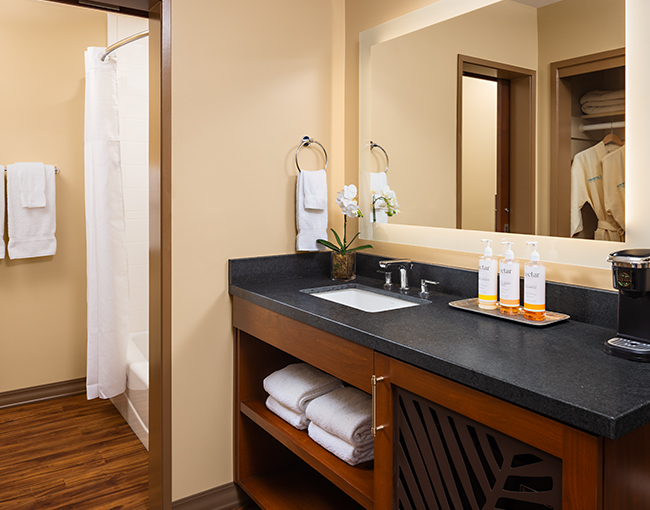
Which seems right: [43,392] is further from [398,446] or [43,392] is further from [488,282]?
[488,282]

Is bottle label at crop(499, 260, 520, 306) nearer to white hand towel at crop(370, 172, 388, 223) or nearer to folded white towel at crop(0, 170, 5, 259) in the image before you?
white hand towel at crop(370, 172, 388, 223)

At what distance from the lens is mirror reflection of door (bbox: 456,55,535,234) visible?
1.64 meters

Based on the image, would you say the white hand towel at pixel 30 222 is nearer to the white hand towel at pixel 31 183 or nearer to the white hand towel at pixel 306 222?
the white hand towel at pixel 31 183

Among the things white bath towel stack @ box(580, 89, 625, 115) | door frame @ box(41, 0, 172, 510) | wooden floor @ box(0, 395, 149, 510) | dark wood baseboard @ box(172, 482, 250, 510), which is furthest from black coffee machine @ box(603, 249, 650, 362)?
wooden floor @ box(0, 395, 149, 510)

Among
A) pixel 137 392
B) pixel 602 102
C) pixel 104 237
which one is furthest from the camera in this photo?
pixel 104 237

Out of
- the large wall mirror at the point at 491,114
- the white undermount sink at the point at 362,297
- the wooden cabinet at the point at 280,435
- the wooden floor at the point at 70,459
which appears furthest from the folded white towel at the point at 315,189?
the wooden floor at the point at 70,459

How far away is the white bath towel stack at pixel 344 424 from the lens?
1.60 meters

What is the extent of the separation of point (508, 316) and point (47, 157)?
285cm

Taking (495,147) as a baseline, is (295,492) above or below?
below

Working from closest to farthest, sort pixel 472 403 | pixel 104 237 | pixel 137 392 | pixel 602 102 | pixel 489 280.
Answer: pixel 472 403 < pixel 602 102 < pixel 489 280 < pixel 137 392 < pixel 104 237

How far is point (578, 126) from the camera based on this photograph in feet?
4.90

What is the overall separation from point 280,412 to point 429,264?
0.78 m

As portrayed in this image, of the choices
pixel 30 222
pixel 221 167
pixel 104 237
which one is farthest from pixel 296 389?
pixel 30 222

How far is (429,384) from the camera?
119 cm
